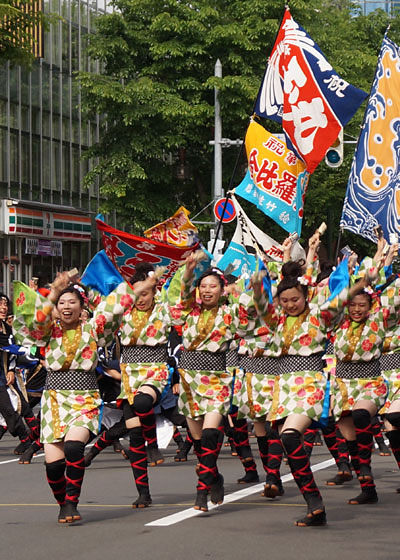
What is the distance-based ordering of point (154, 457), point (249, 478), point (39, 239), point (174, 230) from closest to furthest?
point (249, 478) → point (154, 457) → point (174, 230) → point (39, 239)

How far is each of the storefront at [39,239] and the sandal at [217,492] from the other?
28.5 metres

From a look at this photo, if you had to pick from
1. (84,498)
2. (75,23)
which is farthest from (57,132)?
(84,498)

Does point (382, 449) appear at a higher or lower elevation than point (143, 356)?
A: lower

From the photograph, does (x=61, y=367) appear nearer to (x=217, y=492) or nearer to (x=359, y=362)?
(x=217, y=492)

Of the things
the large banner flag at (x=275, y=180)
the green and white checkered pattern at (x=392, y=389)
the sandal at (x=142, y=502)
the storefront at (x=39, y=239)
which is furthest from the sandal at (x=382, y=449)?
the storefront at (x=39, y=239)

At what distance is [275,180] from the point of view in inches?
644

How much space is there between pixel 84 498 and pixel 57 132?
33.8 meters

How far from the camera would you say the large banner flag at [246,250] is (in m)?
14.4

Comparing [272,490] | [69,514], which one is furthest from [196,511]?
[69,514]

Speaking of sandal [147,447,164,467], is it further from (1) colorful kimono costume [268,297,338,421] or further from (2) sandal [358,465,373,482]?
(1) colorful kimono costume [268,297,338,421]

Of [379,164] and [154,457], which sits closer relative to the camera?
[154,457]

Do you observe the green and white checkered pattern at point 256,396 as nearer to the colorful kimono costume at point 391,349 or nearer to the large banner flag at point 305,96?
the colorful kimono costume at point 391,349

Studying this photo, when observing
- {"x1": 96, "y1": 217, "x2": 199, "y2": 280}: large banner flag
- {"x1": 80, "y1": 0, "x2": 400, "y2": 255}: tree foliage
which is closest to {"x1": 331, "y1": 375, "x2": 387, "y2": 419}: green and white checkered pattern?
{"x1": 96, "y1": 217, "x2": 199, "y2": 280}: large banner flag

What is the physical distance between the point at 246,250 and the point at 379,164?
6.66 ft
